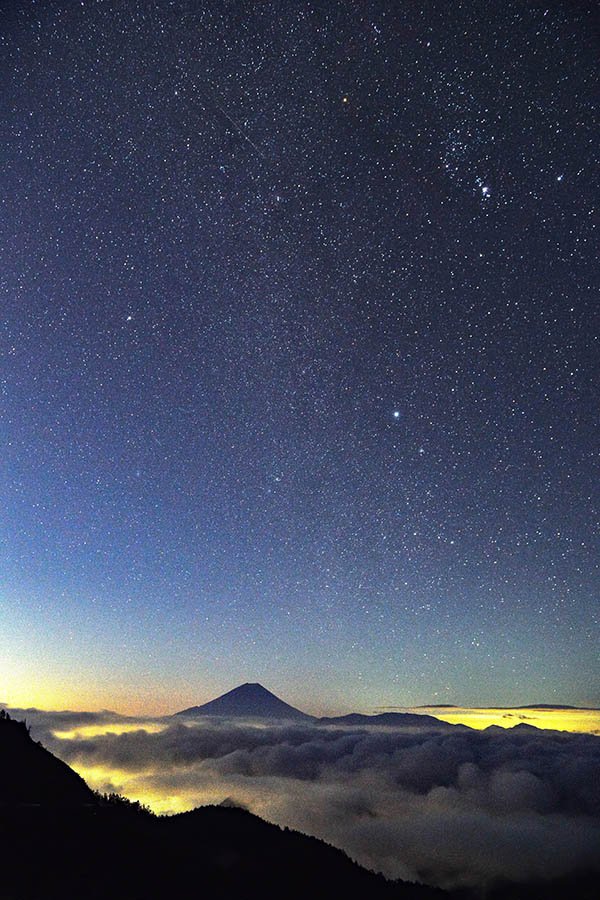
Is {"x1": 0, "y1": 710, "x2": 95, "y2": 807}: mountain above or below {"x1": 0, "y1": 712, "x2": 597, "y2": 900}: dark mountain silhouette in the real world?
above

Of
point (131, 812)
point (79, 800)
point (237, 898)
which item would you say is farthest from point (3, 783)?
point (237, 898)

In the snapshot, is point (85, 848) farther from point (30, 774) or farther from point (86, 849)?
point (30, 774)

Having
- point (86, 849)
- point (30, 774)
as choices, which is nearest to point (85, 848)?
point (86, 849)

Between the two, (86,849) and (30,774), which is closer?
(30,774)

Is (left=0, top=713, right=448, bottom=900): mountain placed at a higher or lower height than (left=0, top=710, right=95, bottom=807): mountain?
lower

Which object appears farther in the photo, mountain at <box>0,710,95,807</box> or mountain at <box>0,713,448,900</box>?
mountain at <box>0,710,95,807</box>

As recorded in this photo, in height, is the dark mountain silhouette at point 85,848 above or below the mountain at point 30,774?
below

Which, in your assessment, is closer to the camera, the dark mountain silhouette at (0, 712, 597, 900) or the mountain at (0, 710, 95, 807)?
the dark mountain silhouette at (0, 712, 597, 900)

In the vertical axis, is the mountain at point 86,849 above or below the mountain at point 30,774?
below

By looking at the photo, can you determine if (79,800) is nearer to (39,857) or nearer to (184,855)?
(39,857)

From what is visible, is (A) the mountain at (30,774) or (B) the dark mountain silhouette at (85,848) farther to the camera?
(A) the mountain at (30,774)

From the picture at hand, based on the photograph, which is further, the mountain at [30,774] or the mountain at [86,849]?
the mountain at [30,774]
